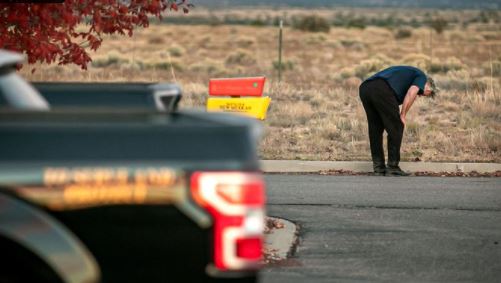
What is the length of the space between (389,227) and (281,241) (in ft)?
4.61

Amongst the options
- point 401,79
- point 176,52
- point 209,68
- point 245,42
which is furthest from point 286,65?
point 401,79

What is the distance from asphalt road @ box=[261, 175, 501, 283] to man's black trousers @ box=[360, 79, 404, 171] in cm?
38

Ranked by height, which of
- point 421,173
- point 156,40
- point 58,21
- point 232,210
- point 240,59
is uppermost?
point 232,210

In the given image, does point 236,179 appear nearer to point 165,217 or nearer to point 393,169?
point 165,217

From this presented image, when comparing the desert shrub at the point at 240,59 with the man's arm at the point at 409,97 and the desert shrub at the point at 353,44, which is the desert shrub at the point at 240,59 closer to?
the desert shrub at the point at 353,44

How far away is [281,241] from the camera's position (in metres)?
10.7

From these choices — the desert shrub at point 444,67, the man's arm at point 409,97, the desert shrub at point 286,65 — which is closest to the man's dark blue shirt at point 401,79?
the man's arm at point 409,97

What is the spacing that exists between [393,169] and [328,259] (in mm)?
6753

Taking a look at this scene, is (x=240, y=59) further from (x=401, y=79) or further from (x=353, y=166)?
(x=401, y=79)

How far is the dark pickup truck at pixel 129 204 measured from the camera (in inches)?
181

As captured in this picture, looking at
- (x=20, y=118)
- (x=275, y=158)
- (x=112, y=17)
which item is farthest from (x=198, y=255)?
(x=275, y=158)

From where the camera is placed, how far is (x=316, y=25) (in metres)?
81.1

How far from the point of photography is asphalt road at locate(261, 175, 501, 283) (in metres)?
9.41

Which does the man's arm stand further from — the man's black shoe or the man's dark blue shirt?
the man's black shoe
